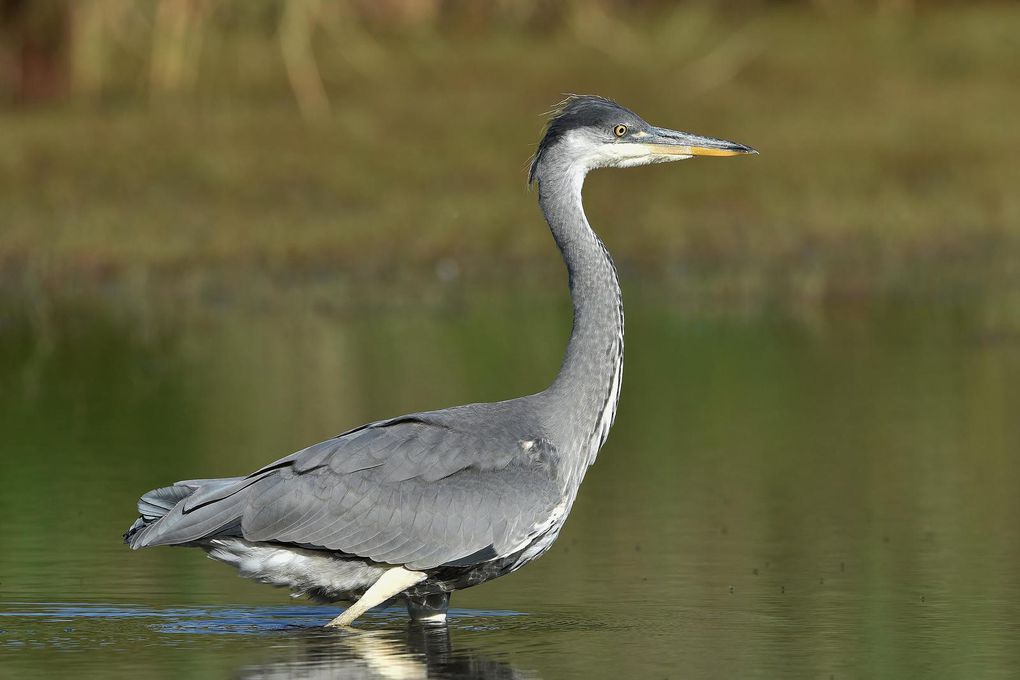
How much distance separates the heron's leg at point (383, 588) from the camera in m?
8.39

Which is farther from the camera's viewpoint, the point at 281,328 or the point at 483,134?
the point at 483,134

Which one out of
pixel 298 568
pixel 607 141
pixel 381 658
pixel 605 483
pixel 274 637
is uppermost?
pixel 607 141

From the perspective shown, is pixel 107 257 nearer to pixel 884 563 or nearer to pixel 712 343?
pixel 712 343

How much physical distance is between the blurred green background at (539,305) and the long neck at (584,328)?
0.83m

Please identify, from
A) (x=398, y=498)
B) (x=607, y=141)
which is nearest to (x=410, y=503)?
(x=398, y=498)

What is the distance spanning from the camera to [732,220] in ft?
69.3

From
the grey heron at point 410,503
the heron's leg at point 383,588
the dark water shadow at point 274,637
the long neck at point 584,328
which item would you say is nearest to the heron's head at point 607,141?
the long neck at point 584,328

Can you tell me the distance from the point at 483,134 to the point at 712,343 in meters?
7.31

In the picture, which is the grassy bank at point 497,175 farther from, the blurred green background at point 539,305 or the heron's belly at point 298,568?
the heron's belly at point 298,568

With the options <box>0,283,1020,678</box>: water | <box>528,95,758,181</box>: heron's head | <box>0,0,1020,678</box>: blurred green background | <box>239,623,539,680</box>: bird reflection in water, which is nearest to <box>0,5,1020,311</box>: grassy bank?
<box>0,0,1020,678</box>: blurred green background

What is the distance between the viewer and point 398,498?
27.7 ft

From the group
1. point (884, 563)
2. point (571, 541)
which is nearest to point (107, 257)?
point (571, 541)

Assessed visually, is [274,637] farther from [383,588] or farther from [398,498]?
[398,498]

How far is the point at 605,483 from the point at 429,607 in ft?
11.2
